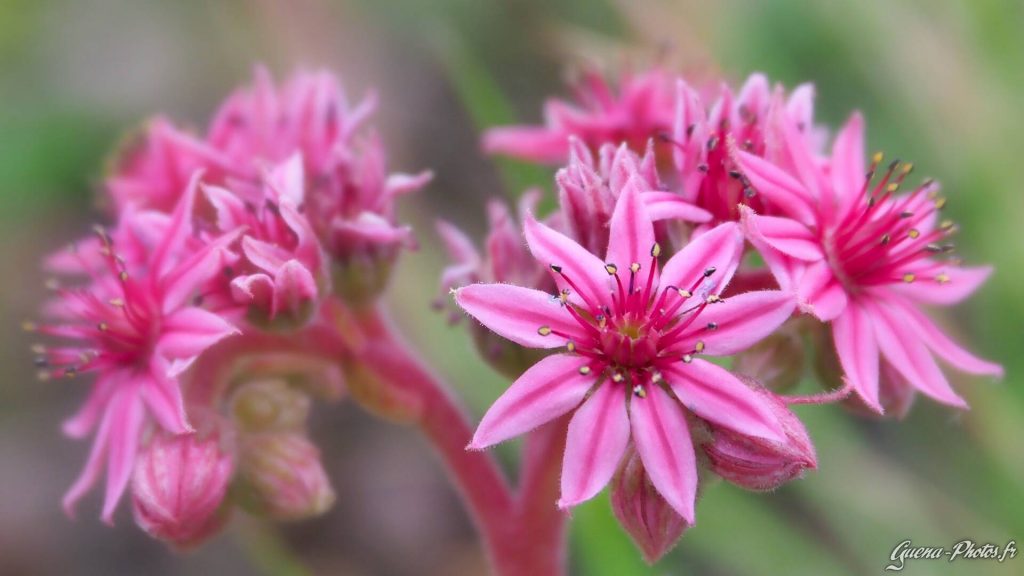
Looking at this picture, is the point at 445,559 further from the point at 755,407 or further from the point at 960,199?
the point at 755,407

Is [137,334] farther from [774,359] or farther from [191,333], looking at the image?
[774,359]

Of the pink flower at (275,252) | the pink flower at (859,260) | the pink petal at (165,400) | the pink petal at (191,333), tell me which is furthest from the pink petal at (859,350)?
the pink petal at (165,400)

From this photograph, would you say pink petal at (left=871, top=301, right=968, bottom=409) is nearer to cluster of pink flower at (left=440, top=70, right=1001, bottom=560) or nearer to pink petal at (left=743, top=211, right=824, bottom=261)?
cluster of pink flower at (left=440, top=70, right=1001, bottom=560)

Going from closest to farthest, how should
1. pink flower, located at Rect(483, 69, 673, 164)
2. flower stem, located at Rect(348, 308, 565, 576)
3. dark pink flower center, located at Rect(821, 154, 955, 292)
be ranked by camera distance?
dark pink flower center, located at Rect(821, 154, 955, 292)
flower stem, located at Rect(348, 308, 565, 576)
pink flower, located at Rect(483, 69, 673, 164)

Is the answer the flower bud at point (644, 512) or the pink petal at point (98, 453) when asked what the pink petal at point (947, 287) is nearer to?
the flower bud at point (644, 512)

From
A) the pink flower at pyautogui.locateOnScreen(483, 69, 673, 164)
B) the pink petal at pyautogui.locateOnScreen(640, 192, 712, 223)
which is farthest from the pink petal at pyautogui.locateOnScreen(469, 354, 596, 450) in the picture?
the pink flower at pyautogui.locateOnScreen(483, 69, 673, 164)

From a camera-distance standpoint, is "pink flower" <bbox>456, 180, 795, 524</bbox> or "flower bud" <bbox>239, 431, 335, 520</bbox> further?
"flower bud" <bbox>239, 431, 335, 520</bbox>
